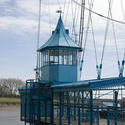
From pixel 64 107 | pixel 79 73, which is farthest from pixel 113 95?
pixel 79 73

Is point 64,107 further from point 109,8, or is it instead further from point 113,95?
point 109,8

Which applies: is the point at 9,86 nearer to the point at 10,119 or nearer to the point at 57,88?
the point at 10,119

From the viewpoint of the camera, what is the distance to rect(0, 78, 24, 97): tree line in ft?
300

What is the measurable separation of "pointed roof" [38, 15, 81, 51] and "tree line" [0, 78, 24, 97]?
61.5 meters

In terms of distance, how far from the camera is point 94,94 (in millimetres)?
19297

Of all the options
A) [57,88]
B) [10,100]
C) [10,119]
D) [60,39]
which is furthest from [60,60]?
[10,100]

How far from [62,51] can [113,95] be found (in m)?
7.42

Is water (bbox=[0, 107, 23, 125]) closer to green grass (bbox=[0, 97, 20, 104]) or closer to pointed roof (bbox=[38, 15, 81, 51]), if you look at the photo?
green grass (bbox=[0, 97, 20, 104])

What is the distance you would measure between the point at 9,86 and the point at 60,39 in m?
72.4

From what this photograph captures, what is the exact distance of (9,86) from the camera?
97.4m

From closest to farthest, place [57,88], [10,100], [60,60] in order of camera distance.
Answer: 1. [57,88]
2. [60,60]
3. [10,100]

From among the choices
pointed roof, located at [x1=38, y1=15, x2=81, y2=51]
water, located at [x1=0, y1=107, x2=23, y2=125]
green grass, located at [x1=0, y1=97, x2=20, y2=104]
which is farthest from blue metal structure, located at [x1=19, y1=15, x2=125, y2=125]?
green grass, located at [x1=0, y1=97, x2=20, y2=104]

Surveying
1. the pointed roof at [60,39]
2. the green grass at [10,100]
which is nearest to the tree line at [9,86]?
the green grass at [10,100]

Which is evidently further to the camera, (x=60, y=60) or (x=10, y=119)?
(x=10, y=119)
